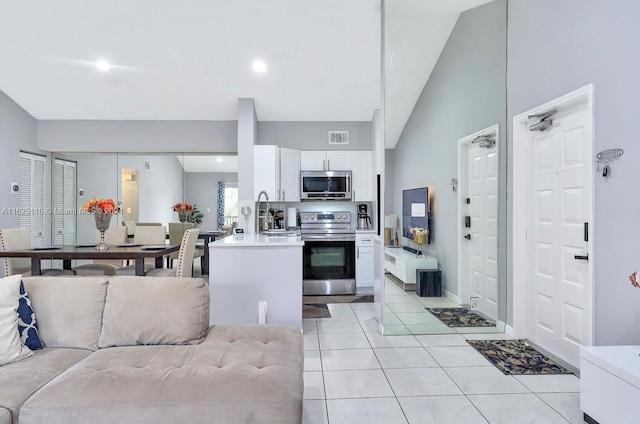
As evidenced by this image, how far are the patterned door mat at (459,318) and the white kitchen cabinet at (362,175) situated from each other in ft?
7.29

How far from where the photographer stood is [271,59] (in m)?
4.62

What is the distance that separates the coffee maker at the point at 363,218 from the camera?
6.05 metres

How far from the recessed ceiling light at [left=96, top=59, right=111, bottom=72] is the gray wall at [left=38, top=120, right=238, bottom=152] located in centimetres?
123

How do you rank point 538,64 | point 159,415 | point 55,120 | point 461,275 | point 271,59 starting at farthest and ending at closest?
point 55,120, point 271,59, point 461,275, point 538,64, point 159,415

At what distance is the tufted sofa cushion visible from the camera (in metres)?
1.57

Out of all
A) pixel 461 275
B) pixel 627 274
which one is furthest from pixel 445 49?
pixel 627 274

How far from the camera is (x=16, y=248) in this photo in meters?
4.19

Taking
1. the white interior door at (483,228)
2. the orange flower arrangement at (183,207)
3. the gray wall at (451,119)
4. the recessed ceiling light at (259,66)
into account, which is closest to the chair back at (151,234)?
the orange flower arrangement at (183,207)

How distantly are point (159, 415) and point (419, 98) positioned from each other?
370cm

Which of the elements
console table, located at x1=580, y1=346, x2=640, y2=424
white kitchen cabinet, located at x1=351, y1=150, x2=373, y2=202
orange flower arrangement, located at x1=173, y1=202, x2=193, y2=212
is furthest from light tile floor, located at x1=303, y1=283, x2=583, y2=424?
orange flower arrangement, located at x1=173, y1=202, x2=193, y2=212

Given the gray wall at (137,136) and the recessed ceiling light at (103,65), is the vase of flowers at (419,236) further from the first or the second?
the recessed ceiling light at (103,65)

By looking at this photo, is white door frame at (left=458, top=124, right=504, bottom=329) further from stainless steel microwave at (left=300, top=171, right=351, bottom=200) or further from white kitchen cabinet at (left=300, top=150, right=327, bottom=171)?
white kitchen cabinet at (left=300, top=150, right=327, bottom=171)

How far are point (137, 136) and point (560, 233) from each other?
5681mm

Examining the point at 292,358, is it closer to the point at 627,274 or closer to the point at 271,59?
the point at 627,274
